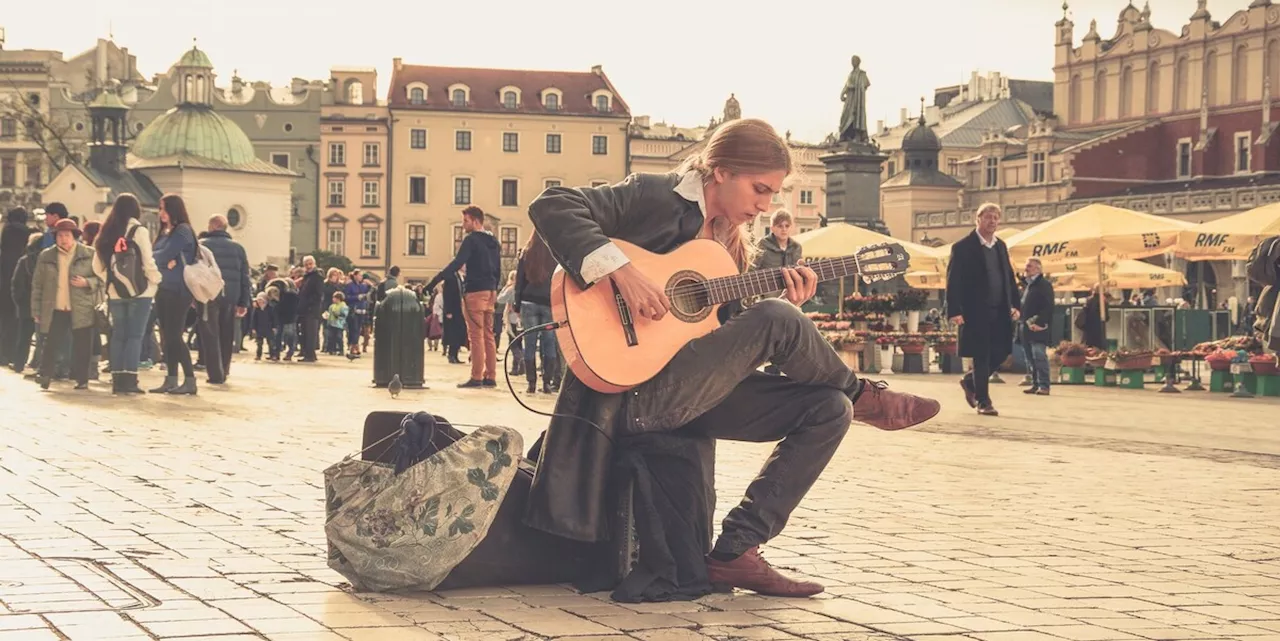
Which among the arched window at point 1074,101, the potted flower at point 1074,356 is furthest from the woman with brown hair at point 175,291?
the arched window at point 1074,101

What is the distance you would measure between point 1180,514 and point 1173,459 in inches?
143

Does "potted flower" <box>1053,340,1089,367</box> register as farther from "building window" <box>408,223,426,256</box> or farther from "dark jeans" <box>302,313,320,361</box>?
"building window" <box>408,223,426,256</box>

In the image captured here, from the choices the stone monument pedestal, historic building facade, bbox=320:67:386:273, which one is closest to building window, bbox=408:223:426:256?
historic building facade, bbox=320:67:386:273

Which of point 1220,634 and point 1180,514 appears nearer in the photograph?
point 1220,634

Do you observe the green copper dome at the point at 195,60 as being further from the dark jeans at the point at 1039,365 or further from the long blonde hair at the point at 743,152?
the long blonde hair at the point at 743,152

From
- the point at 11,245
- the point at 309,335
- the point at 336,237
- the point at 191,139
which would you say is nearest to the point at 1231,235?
the point at 309,335

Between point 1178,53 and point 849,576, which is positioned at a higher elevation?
point 1178,53

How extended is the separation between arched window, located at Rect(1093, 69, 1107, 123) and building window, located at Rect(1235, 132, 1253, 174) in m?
9.91

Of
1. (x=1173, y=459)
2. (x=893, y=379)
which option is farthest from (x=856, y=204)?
(x=1173, y=459)

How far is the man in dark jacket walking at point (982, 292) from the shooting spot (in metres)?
15.6

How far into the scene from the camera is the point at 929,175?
91000mm

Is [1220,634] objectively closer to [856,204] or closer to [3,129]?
[856,204]

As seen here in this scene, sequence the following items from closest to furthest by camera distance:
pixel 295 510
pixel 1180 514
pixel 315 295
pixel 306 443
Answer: pixel 295 510
pixel 1180 514
pixel 306 443
pixel 315 295

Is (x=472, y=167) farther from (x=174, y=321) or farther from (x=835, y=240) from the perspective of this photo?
(x=174, y=321)
